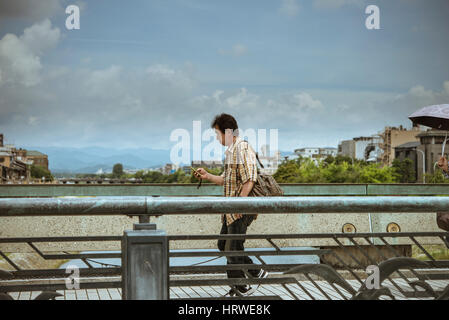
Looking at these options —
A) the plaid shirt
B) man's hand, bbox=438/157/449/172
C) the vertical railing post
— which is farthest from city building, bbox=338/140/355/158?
the vertical railing post

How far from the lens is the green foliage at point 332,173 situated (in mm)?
101875

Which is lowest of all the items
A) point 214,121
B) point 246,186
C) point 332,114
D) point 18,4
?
point 246,186

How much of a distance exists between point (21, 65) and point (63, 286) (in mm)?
136177

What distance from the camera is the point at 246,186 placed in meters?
4.86

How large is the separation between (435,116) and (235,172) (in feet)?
6.92

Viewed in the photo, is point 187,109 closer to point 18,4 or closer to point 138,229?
point 18,4

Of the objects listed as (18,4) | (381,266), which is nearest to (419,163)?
(18,4)

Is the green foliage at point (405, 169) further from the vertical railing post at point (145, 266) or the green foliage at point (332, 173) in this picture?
the vertical railing post at point (145, 266)

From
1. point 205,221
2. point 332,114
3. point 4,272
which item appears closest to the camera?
point 4,272

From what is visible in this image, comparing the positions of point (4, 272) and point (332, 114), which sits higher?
point (332, 114)

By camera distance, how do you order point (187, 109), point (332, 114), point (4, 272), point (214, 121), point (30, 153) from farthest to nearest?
point (187, 109), point (332, 114), point (30, 153), point (214, 121), point (4, 272)

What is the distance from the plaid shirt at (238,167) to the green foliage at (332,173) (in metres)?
94.2

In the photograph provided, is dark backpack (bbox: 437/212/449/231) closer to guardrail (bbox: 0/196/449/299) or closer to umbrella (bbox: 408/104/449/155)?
guardrail (bbox: 0/196/449/299)

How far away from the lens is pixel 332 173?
343ft
